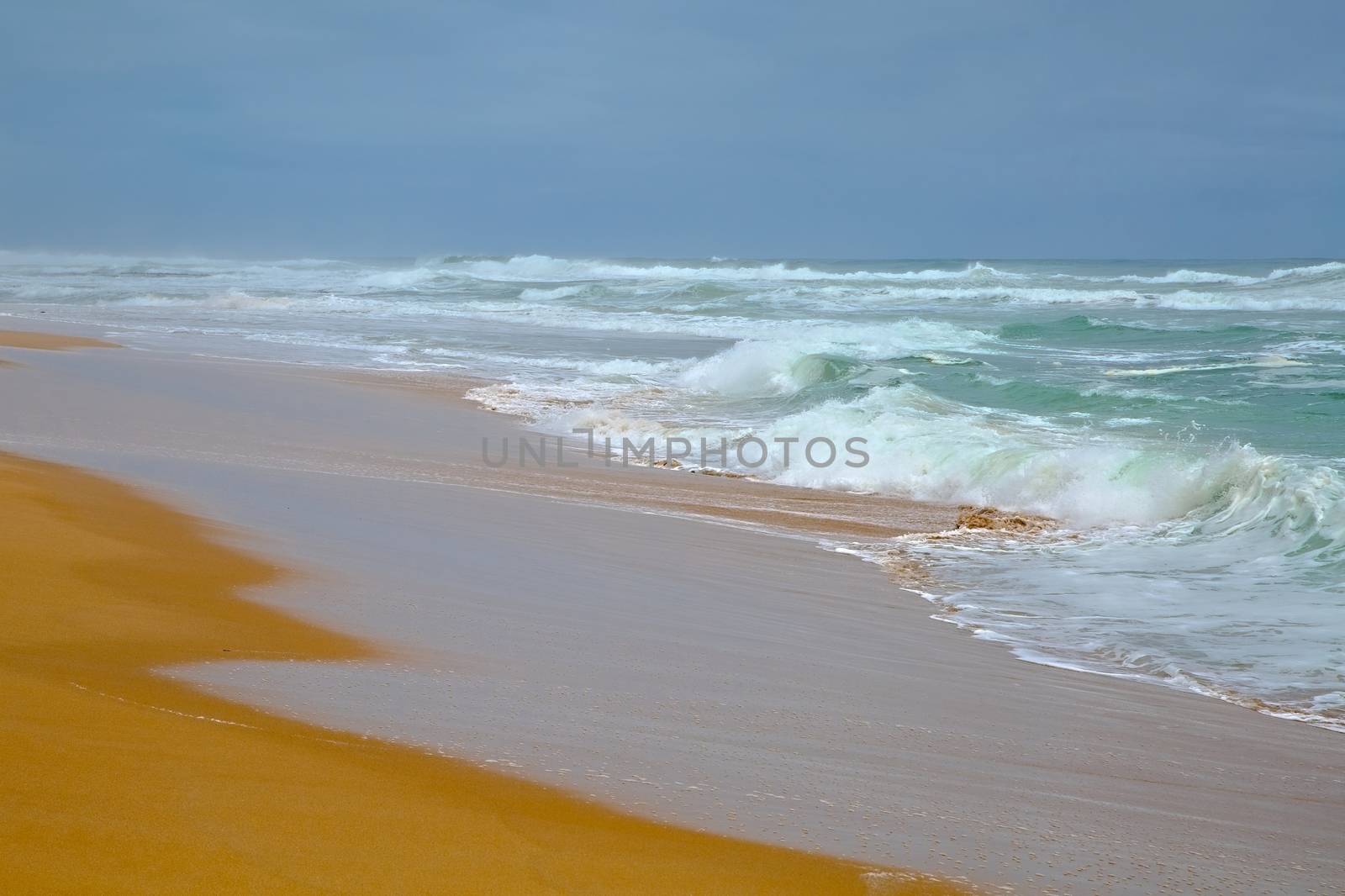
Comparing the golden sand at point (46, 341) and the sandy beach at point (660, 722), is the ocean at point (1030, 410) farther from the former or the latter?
the golden sand at point (46, 341)

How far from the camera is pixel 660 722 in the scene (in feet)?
11.6

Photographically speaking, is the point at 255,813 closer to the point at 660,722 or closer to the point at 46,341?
the point at 660,722

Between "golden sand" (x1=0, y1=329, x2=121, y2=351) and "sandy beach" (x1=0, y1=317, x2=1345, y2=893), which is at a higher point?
"golden sand" (x1=0, y1=329, x2=121, y2=351)

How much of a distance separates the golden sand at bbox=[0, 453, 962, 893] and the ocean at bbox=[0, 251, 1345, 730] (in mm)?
2849

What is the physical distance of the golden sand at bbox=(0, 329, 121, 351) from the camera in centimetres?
1770

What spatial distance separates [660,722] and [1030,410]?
1103 centimetres

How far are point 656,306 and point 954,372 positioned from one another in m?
21.5

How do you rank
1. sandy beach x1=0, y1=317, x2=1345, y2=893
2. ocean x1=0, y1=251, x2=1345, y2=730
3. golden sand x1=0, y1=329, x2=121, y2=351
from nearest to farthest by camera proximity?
1. sandy beach x1=0, y1=317, x2=1345, y2=893
2. ocean x1=0, y1=251, x2=1345, y2=730
3. golden sand x1=0, y1=329, x2=121, y2=351

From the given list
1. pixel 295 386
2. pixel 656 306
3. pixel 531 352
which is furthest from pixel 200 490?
pixel 656 306
